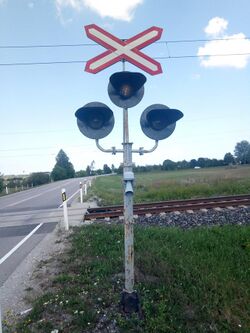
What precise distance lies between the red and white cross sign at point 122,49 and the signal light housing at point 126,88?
0.19 metres

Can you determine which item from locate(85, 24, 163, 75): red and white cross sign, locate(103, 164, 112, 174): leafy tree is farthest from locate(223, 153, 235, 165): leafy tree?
locate(85, 24, 163, 75): red and white cross sign

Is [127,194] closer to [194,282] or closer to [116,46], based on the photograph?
[116,46]

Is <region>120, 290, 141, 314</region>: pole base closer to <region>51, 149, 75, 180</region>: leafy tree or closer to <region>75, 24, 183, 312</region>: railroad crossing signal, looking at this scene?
<region>75, 24, 183, 312</region>: railroad crossing signal

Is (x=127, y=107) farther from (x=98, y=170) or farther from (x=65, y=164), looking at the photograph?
(x=98, y=170)

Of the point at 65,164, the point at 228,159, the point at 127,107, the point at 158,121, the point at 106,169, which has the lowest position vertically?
the point at 158,121

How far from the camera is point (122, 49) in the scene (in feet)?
10.7

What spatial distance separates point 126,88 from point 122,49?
430mm

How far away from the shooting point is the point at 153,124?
346 cm

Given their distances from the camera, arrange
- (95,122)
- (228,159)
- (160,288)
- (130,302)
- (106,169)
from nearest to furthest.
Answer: (95,122) < (130,302) < (160,288) < (228,159) < (106,169)

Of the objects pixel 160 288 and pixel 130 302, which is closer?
pixel 130 302

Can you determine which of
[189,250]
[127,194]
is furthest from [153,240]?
[127,194]

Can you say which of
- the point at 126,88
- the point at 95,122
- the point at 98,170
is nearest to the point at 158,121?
the point at 126,88

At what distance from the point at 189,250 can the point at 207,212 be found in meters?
4.28

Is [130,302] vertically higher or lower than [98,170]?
lower
